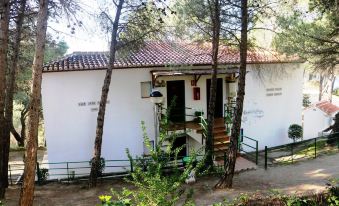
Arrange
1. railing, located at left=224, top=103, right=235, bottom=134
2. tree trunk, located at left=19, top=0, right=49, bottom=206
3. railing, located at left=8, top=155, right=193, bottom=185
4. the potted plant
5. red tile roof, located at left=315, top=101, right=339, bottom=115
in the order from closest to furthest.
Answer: tree trunk, located at left=19, top=0, right=49, bottom=206
railing, located at left=8, top=155, right=193, bottom=185
railing, located at left=224, top=103, right=235, bottom=134
the potted plant
red tile roof, located at left=315, top=101, right=339, bottom=115

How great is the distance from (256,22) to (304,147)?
8744 mm

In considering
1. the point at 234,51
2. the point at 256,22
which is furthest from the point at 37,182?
the point at 256,22

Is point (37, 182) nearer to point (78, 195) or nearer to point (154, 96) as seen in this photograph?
point (78, 195)

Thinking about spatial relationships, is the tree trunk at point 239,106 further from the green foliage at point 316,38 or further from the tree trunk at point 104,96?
the tree trunk at point 104,96

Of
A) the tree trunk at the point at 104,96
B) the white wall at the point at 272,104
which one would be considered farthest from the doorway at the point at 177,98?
the tree trunk at the point at 104,96

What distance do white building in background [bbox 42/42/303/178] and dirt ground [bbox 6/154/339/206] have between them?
7.32 feet

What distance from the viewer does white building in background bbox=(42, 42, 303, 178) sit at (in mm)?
14117

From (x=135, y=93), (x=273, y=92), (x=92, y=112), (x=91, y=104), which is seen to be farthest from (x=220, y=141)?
(x=91, y=104)

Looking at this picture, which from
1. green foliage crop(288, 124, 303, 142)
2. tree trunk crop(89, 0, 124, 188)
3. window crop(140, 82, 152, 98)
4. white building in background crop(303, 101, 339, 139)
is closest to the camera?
tree trunk crop(89, 0, 124, 188)

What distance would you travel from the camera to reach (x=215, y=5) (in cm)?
1209

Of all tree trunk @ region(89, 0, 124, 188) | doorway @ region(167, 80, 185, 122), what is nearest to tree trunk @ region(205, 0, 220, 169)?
doorway @ region(167, 80, 185, 122)

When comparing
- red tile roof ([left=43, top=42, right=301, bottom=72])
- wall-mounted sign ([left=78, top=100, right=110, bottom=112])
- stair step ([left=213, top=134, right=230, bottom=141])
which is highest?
red tile roof ([left=43, top=42, right=301, bottom=72])

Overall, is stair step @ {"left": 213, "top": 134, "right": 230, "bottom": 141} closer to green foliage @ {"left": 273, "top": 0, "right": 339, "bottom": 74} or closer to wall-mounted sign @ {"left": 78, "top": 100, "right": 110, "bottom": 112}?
green foliage @ {"left": 273, "top": 0, "right": 339, "bottom": 74}

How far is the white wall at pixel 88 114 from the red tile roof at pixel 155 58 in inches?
13.9
